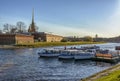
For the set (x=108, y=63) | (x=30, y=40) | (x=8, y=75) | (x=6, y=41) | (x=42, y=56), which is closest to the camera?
(x=8, y=75)

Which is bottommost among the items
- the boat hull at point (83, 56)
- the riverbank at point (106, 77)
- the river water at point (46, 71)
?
the river water at point (46, 71)

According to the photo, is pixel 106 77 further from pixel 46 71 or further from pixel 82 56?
pixel 82 56

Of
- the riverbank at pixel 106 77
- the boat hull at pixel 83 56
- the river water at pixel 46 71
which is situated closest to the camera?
the riverbank at pixel 106 77

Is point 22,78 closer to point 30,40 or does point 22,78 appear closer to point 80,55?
point 80,55

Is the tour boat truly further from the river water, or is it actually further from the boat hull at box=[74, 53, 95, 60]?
the river water

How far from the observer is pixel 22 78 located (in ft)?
124

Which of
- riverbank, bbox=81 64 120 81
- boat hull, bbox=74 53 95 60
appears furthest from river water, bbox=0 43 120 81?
boat hull, bbox=74 53 95 60

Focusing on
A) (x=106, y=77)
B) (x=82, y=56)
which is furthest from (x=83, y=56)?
(x=106, y=77)

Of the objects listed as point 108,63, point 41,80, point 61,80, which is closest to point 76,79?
point 61,80

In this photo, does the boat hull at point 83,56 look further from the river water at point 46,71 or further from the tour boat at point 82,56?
the river water at point 46,71

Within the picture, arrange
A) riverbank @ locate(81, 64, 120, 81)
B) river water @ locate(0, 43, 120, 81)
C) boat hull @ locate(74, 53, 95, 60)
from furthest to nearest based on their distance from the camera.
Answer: boat hull @ locate(74, 53, 95, 60) → river water @ locate(0, 43, 120, 81) → riverbank @ locate(81, 64, 120, 81)

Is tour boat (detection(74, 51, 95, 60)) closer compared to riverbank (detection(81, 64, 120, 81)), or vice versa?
riverbank (detection(81, 64, 120, 81))

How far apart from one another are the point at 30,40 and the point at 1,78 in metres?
149

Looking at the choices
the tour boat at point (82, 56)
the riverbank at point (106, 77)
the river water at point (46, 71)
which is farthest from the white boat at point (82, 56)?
the riverbank at point (106, 77)
